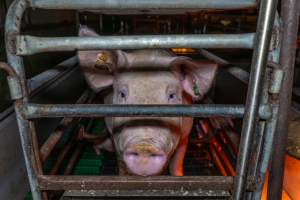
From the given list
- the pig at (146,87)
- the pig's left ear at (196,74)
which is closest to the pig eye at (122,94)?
the pig at (146,87)

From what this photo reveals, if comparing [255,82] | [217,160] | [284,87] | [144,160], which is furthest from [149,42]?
[217,160]

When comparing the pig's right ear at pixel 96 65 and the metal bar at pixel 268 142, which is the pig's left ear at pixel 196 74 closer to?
the pig's right ear at pixel 96 65

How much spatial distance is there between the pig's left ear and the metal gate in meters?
0.68

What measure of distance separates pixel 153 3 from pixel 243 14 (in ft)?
15.4

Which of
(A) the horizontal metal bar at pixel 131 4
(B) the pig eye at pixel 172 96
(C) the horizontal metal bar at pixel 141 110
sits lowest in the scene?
(B) the pig eye at pixel 172 96

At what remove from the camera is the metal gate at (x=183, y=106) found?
108 centimetres

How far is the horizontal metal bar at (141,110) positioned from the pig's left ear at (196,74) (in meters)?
0.72

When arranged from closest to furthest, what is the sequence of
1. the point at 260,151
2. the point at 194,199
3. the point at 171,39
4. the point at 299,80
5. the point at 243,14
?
1. the point at 171,39
2. the point at 260,151
3. the point at 194,199
4. the point at 299,80
5. the point at 243,14

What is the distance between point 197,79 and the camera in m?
2.00

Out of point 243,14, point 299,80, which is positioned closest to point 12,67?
point 299,80

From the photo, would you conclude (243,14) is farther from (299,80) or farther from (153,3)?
(153,3)

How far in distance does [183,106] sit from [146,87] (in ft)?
2.12

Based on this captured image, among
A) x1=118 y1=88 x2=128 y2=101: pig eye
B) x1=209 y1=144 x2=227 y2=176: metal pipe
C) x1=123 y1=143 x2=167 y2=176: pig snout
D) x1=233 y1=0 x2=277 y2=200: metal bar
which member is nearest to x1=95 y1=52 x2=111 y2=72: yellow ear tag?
x1=118 y1=88 x2=128 y2=101: pig eye

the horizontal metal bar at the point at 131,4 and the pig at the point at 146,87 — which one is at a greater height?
the horizontal metal bar at the point at 131,4
